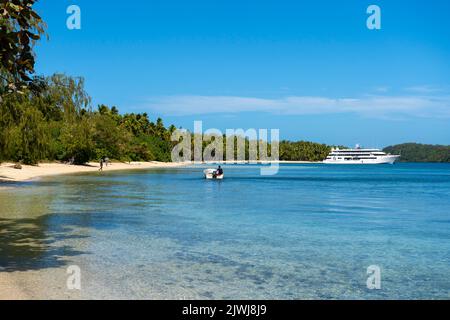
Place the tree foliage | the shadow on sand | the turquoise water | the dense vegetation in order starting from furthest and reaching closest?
the dense vegetation, the shadow on sand, the turquoise water, the tree foliage

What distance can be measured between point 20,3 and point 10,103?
3117 cm

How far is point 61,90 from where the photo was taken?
Result: 56656mm

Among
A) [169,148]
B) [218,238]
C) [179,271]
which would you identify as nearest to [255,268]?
[179,271]

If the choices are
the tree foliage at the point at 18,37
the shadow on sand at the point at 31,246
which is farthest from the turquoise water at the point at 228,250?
the tree foliage at the point at 18,37

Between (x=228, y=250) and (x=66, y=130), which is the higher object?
(x=66, y=130)

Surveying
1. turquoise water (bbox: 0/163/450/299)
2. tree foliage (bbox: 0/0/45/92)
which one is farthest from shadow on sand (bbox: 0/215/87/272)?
tree foliage (bbox: 0/0/45/92)

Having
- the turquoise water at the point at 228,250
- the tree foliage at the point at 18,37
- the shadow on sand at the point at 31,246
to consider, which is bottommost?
the turquoise water at the point at 228,250

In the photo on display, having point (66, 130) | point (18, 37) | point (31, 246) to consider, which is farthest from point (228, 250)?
point (66, 130)

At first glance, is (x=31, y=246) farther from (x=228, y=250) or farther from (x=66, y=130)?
(x=66, y=130)

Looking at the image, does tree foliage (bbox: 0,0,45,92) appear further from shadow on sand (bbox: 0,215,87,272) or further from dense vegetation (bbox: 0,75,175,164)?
shadow on sand (bbox: 0,215,87,272)

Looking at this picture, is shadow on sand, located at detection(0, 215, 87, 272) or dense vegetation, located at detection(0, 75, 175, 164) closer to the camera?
shadow on sand, located at detection(0, 215, 87, 272)

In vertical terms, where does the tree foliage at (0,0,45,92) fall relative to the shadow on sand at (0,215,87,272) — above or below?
above

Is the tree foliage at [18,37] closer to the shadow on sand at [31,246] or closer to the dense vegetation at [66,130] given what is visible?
the dense vegetation at [66,130]
